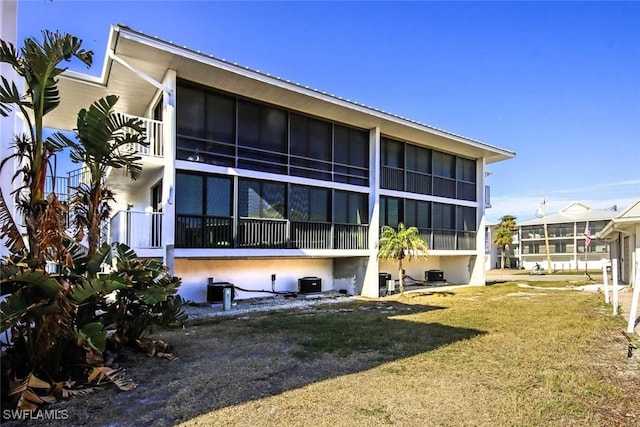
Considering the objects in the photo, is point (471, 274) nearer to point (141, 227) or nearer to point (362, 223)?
point (362, 223)

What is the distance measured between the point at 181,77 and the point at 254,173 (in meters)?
3.77

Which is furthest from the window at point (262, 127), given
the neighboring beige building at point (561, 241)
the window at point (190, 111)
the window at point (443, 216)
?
Answer: the neighboring beige building at point (561, 241)

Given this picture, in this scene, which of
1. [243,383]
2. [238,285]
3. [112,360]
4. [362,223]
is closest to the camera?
[243,383]

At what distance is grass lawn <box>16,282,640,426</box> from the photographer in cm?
442

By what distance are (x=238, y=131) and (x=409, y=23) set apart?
6.81m

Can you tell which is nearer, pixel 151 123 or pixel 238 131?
pixel 151 123

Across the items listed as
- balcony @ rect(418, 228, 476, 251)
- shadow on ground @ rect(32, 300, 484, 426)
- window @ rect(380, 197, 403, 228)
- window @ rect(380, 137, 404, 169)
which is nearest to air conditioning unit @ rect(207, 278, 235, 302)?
shadow on ground @ rect(32, 300, 484, 426)

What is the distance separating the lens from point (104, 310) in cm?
634

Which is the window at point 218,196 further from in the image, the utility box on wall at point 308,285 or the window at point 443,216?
the window at point 443,216

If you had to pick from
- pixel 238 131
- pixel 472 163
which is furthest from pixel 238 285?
pixel 472 163

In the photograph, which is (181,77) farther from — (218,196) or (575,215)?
(575,215)

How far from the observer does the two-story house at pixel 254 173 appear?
11852 millimetres

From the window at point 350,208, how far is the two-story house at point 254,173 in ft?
0.18

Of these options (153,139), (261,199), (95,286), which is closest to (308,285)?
(261,199)
